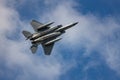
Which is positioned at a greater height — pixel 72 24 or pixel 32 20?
pixel 32 20

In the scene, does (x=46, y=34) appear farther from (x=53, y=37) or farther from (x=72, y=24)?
(x=72, y=24)

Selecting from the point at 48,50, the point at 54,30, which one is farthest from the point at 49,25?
the point at 48,50

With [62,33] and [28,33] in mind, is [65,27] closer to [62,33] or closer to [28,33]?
[62,33]

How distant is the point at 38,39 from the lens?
11269 cm

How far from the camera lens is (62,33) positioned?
368 feet

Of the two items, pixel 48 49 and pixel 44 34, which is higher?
pixel 44 34

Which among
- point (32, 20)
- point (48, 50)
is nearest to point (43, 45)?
point (48, 50)

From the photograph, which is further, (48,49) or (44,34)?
(48,49)

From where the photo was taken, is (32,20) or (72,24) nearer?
(72,24)

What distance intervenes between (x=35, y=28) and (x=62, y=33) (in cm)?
1162

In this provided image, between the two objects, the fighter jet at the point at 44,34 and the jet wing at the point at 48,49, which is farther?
the jet wing at the point at 48,49

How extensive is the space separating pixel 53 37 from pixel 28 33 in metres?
10.0

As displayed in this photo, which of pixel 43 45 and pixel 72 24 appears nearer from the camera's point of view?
pixel 72 24

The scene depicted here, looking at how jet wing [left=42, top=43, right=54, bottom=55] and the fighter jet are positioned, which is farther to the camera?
jet wing [left=42, top=43, right=54, bottom=55]
